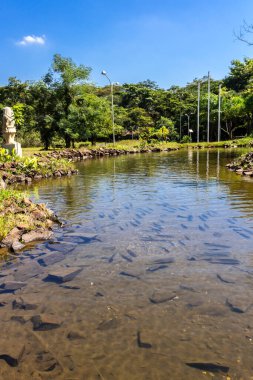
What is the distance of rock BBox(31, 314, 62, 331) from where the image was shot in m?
4.11

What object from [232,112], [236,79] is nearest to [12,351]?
[232,112]

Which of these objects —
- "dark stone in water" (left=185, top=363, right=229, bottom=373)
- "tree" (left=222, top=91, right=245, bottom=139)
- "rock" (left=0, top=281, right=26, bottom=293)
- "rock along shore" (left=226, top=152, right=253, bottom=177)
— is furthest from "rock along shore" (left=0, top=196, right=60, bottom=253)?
"tree" (left=222, top=91, right=245, bottom=139)

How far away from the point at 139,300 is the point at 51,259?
217cm

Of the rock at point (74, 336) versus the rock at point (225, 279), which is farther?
the rock at point (225, 279)

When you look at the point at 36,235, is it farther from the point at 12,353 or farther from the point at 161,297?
the point at 12,353

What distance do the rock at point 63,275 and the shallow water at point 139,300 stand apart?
81mm

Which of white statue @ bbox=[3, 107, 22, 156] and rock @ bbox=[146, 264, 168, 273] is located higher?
white statue @ bbox=[3, 107, 22, 156]

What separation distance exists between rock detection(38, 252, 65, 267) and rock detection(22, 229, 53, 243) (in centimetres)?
95

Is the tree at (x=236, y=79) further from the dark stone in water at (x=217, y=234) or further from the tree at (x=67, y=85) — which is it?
the dark stone in water at (x=217, y=234)

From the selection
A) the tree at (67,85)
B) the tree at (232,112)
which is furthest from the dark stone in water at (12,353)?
the tree at (232,112)

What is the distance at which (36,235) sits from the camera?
7.34 meters

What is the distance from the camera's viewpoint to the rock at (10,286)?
16.7 feet

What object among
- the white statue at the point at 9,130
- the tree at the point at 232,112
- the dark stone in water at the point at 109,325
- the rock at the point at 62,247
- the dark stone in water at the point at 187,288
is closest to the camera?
the dark stone in water at the point at 109,325

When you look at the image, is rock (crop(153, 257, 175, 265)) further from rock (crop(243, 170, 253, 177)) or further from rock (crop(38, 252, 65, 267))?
rock (crop(243, 170, 253, 177))
